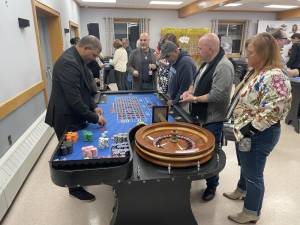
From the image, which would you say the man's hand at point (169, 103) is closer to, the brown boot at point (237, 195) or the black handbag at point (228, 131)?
the black handbag at point (228, 131)

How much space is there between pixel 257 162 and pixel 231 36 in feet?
31.1

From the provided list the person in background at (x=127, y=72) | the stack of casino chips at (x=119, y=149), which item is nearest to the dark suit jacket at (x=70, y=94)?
the stack of casino chips at (x=119, y=149)

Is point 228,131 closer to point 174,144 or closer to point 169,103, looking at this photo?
point 174,144

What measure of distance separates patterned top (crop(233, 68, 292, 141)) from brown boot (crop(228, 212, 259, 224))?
0.79 meters

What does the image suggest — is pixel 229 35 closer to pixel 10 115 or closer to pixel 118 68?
pixel 118 68

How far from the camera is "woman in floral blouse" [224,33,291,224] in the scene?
4.90ft

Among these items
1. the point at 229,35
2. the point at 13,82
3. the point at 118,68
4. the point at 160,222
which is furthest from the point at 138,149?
the point at 229,35

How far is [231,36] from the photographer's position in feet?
32.9

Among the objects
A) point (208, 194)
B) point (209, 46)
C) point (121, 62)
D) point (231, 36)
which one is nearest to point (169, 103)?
point (209, 46)

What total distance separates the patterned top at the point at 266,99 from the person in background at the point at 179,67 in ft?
2.84

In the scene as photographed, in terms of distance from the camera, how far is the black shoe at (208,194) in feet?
7.45

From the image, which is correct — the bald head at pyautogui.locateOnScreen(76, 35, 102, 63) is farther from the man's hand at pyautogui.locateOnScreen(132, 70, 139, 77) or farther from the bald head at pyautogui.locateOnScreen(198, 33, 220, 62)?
the man's hand at pyautogui.locateOnScreen(132, 70, 139, 77)

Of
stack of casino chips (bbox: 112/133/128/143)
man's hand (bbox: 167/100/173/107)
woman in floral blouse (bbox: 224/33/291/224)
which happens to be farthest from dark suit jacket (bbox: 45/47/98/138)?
woman in floral blouse (bbox: 224/33/291/224)

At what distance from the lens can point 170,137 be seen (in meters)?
1.55
